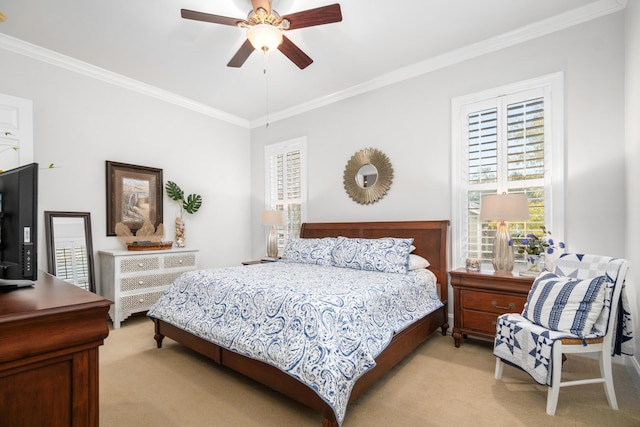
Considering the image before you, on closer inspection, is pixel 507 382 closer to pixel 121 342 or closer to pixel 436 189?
pixel 436 189

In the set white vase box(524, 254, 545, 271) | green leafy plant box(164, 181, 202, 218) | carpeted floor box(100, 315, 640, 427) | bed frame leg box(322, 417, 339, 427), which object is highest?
green leafy plant box(164, 181, 202, 218)

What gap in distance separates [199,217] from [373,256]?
9.52ft

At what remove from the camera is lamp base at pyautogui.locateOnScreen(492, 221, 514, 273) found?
2.98 metres

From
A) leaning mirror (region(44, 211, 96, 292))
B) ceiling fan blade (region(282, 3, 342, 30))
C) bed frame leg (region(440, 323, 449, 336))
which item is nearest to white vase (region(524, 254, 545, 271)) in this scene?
bed frame leg (region(440, 323, 449, 336))

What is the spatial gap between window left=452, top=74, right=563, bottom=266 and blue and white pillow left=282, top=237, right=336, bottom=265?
1.39 m

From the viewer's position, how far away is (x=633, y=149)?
2432 millimetres

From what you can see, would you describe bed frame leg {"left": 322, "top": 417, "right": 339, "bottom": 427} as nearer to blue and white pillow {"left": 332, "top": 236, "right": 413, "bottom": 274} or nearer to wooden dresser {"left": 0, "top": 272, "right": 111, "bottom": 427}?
wooden dresser {"left": 0, "top": 272, "right": 111, "bottom": 427}

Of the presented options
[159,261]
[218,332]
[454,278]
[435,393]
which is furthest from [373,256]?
[159,261]

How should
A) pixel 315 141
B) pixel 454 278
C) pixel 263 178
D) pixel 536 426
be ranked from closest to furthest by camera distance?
pixel 536 426
pixel 454 278
pixel 315 141
pixel 263 178

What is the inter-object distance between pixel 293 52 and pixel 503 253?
8.63ft

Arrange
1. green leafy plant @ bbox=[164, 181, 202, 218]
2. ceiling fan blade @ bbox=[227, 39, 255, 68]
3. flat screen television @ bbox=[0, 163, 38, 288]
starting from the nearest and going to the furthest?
flat screen television @ bbox=[0, 163, 38, 288] < ceiling fan blade @ bbox=[227, 39, 255, 68] < green leafy plant @ bbox=[164, 181, 202, 218]

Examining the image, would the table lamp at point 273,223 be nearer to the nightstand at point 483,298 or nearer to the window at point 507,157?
the window at point 507,157

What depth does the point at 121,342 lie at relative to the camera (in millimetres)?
3213

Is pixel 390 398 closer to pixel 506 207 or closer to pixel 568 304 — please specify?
pixel 568 304
